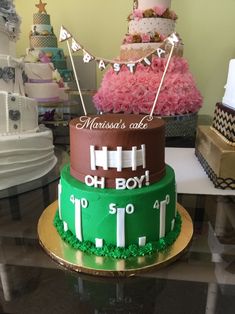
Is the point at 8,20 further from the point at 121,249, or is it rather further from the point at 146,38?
the point at 121,249

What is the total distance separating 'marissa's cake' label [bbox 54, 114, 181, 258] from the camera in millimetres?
651

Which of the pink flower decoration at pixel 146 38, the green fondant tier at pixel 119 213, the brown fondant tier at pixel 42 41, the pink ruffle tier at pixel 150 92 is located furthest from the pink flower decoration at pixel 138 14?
the green fondant tier at pixel 119 213

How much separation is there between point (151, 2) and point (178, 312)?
1509 mm

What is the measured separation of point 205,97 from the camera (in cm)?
245

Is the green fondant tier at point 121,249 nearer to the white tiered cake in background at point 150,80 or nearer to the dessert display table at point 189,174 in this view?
the dessert display table at point 189,174

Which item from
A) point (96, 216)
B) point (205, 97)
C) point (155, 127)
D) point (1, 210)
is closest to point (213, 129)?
point (155, 127)

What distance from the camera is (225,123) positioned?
1094 mm

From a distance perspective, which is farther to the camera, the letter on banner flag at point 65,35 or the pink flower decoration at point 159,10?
the pink flower decoration at point 159,10

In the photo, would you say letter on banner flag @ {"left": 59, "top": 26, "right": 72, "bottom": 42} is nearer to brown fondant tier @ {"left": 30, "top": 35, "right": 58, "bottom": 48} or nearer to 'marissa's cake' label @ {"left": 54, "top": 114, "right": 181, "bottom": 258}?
'marissa's cake' label @ {"left": 54, "top": 114, "right": 181, "bottom": 258}

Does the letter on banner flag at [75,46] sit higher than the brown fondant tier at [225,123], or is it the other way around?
the letter on banner flag at [75,46]

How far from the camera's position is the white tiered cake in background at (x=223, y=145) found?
1005 millimetres

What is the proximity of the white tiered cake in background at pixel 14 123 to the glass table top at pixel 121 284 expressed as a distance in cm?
33

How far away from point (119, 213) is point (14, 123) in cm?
62

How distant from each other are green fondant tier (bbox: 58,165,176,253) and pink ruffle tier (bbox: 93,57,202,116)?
0.84 meters
